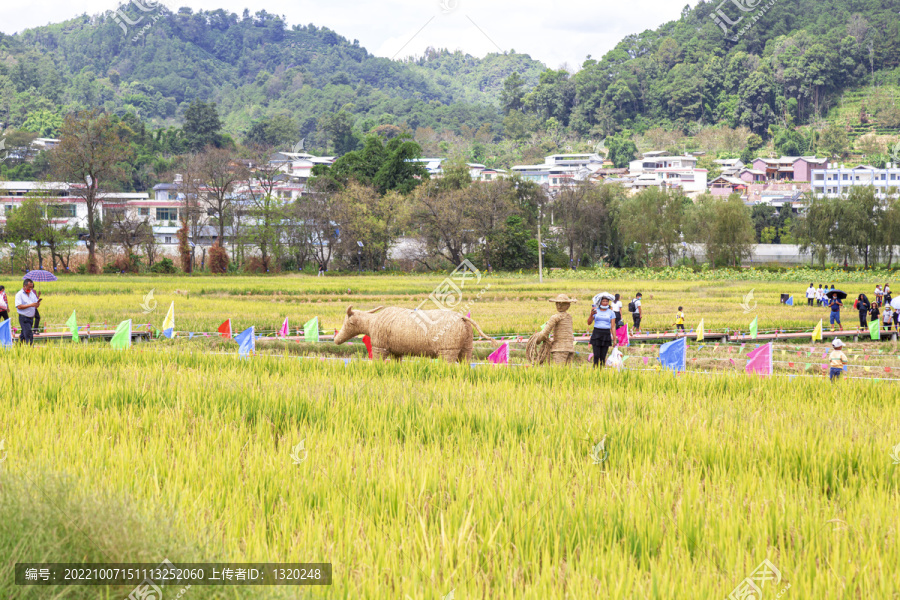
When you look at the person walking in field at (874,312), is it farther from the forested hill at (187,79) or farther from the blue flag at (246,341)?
the forested hill at (187,79)

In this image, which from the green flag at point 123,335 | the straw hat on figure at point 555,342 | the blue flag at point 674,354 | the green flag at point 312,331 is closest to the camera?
the straw hat on figure at point 555,342

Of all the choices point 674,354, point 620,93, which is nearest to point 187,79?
point 620,93

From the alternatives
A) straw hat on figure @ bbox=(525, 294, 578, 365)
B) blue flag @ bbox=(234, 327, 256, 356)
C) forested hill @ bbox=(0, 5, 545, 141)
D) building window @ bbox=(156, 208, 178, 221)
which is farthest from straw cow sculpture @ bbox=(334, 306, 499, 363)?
forested hill @ bbox=(0, 5, 545, 141)

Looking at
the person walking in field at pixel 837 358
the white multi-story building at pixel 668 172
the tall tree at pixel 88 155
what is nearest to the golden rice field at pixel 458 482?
the person walking in field at pixel 837 358

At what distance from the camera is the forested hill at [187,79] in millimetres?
128125

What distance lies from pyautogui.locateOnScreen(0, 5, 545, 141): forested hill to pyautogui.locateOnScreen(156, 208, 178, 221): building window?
174 feet

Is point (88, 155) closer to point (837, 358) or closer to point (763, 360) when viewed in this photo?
point (763, 360)

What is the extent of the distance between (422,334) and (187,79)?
174 metres

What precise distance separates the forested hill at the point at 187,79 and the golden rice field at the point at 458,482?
112321 mm

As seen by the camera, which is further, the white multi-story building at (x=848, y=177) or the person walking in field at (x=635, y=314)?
the white multi-story building at (x=848, y=177)

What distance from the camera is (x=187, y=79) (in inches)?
6476

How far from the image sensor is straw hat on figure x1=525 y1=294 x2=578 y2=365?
9.95 m

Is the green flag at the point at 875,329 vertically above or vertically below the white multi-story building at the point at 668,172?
below

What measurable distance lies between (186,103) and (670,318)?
151 meters
